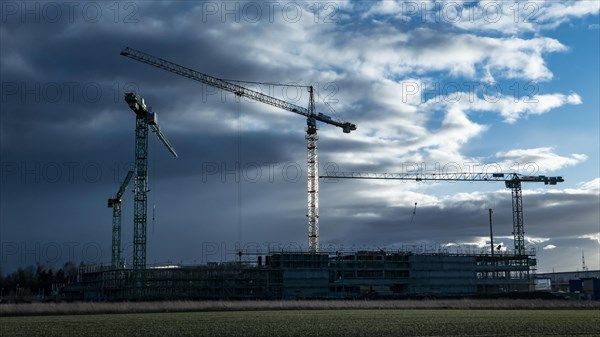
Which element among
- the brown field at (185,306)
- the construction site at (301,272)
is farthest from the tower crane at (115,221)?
the brown field at (185,306)

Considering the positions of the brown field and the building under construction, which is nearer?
the brown field

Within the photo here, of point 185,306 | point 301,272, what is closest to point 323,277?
point 301,272

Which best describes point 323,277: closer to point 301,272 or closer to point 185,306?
point 301,272

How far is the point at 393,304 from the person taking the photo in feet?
349

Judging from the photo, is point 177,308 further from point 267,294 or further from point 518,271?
point 518,271

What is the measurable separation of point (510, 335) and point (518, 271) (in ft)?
513

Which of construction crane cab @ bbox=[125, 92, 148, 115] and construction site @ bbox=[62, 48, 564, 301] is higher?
construction crane cab @ bbox=[125, 92, 148, 115]

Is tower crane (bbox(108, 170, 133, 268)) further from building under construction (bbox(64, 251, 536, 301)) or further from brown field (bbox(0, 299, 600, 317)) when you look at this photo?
brown field (bbox(0, 299, 600, 317))

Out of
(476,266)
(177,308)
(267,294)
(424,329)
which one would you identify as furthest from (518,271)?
(424,329)

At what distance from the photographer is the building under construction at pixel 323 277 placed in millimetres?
157375

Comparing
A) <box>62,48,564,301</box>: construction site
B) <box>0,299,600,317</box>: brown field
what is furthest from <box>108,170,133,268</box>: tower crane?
<box>0,299,600,317</box>: brown field

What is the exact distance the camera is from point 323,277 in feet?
544

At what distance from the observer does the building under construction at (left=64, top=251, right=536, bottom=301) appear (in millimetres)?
157375

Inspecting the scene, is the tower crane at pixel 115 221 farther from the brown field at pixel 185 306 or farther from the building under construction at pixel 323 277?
the brown field at pixel 185 306
